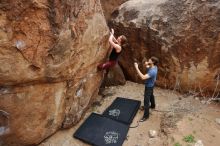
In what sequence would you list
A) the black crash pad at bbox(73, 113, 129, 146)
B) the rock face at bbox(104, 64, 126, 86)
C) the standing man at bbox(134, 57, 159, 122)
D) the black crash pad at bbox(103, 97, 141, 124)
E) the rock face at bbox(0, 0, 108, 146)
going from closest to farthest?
the rock face at bbox(0, 0, 108, 146)
the black crash pad at bbox(73, 113, 129, 146)
the standing man at bbox(134, 57, 159, 122)
the black crash pad at bbox(103, 97, 141, 124)
the rock face at bbox(104, 64, 126, 86)

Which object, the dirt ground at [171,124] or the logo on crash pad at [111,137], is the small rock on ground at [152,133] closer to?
the dirt ground at [171,124]

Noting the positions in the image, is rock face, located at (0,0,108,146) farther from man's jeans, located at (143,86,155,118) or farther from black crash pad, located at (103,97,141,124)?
man's jeans, located at (143,86,155,118)

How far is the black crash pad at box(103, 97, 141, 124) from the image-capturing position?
19.7 ft

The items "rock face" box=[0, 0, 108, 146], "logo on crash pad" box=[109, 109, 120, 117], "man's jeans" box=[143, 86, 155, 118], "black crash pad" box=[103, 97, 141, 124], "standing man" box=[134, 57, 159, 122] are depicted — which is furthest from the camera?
"logo on crash pad" box=[109, 109, 120, 117]

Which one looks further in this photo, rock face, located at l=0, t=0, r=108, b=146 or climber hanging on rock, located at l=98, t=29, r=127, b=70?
climber hanging on rock, located at l=98, t=29, r=127, b=70

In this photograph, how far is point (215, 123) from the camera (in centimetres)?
562

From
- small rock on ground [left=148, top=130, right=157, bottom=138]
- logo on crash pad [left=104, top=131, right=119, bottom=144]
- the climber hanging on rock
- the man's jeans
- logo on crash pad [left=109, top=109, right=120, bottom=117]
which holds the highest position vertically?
the climber hanging on rock

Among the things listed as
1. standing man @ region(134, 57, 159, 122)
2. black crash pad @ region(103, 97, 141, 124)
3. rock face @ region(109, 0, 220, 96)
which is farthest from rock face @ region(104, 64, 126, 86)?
standing man @ region(134, 57, 159, 122)

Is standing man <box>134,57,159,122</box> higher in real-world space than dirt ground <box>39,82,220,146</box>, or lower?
higher

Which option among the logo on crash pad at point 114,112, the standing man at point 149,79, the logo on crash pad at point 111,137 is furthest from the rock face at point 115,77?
the logo on crash pad at point 111,137

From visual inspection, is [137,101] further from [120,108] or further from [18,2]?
[18,2]

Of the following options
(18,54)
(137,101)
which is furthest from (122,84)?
(18,54)

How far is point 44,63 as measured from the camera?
15.2ft

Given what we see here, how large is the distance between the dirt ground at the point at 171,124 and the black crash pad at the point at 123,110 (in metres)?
0.12
